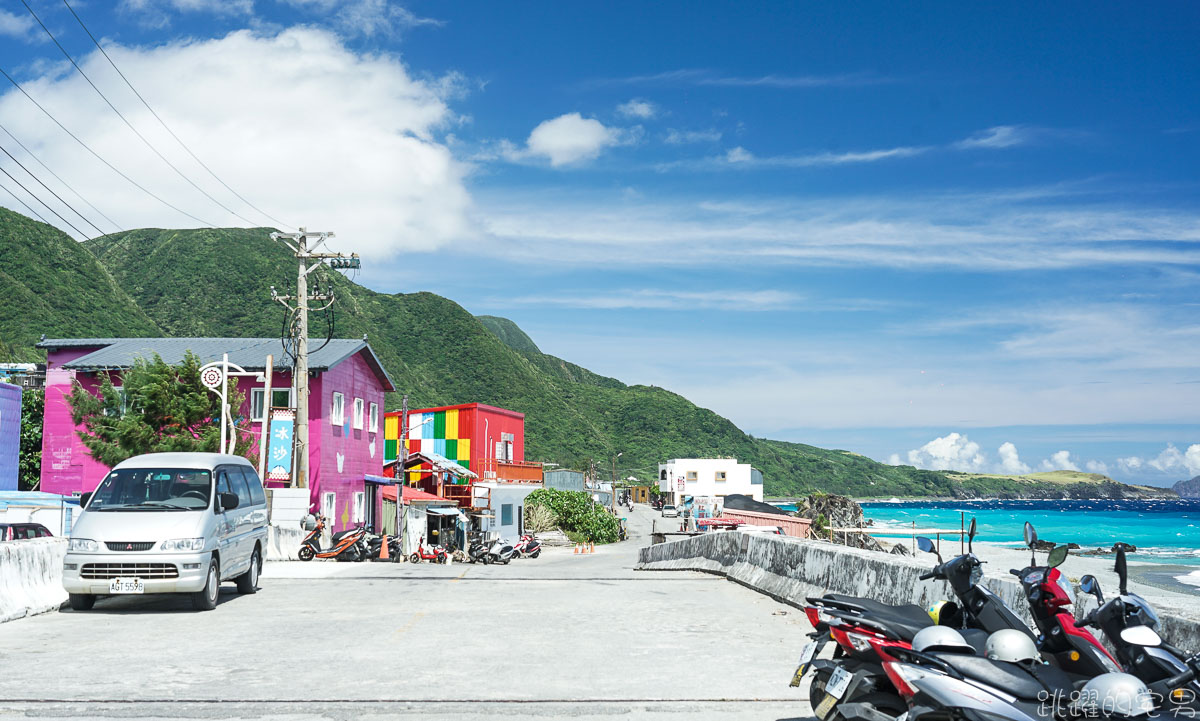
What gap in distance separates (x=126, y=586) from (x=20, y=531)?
27.8ft

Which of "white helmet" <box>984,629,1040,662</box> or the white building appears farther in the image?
the white building

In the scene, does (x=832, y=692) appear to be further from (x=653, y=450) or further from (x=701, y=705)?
(x=653, y=450)

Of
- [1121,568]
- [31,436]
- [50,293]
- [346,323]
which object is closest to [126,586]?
[1121,568]

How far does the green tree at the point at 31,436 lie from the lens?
161 feet

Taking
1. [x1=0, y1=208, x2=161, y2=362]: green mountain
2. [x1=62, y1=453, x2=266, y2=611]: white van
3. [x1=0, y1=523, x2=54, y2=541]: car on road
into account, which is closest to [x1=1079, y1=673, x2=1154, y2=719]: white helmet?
[x1=62, y1=453, x2=266, y2=611]: white van

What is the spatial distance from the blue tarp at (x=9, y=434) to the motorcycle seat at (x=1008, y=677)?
38.6m

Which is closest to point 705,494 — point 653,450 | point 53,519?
point 653,450

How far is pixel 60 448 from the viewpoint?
41.3m

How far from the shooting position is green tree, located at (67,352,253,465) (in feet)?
116

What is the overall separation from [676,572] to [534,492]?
37.8 m

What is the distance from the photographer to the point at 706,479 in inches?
4680

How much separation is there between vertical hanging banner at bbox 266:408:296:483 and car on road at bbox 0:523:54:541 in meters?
13.9

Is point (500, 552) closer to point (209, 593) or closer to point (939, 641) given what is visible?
point (209, 593)

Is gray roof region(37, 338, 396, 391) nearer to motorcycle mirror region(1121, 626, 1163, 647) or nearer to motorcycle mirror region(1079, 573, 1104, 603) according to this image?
motorcycle mirror region(1079, 573, 1104, 603)
